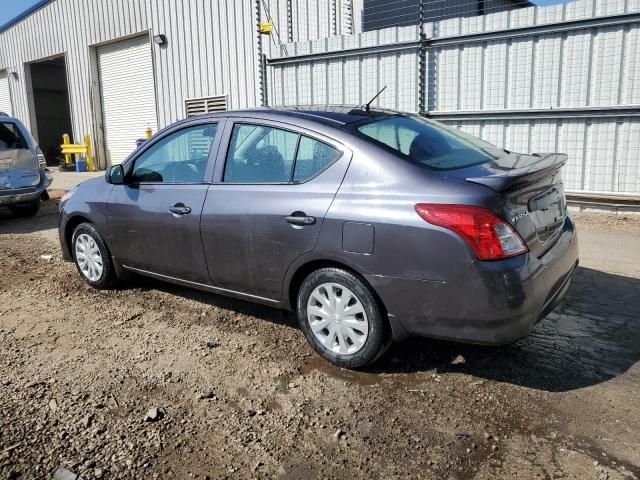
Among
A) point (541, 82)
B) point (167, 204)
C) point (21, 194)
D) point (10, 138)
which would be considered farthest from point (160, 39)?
point (167, 204)

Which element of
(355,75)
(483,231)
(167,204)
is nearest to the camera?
(483,231)

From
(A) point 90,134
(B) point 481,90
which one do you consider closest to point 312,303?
(B) point 481,90

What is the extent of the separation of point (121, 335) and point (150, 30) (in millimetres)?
13154

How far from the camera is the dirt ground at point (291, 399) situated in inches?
102

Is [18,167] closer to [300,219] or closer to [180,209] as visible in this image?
[180,209]

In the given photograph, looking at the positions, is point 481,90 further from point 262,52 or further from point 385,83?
point 262,52

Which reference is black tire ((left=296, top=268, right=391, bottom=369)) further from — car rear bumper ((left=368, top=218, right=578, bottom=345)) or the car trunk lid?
the car trunk lid

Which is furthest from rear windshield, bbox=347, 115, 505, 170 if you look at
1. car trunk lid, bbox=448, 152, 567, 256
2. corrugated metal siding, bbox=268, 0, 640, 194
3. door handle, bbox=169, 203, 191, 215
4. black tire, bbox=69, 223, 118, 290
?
corrugated metal siding, bbox=268, 0, 640, 194

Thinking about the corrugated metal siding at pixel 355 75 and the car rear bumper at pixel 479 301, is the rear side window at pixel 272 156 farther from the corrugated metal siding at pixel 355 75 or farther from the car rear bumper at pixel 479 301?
the corrugated metal siding at pixel 355 75

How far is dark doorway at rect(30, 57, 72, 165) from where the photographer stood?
24578 mm

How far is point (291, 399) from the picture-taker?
3.16m

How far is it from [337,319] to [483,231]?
3.49ft

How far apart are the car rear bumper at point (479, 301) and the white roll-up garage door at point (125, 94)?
14.3 metres

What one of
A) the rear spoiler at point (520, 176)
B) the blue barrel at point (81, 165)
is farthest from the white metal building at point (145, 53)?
the rear spoiler at point (520, 176)
